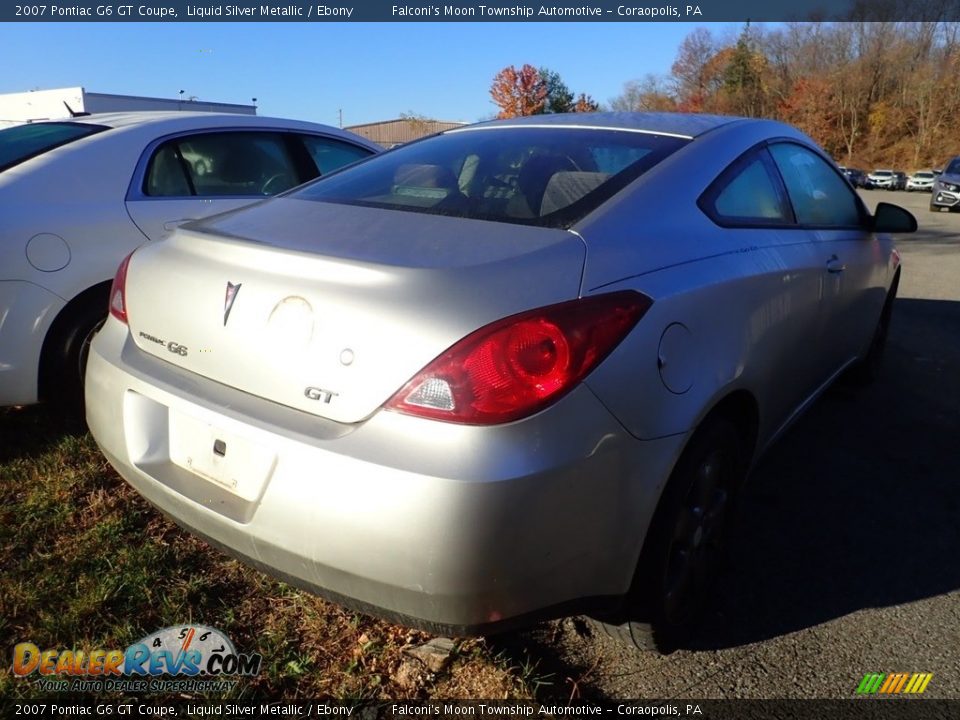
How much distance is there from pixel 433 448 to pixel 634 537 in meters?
0.59

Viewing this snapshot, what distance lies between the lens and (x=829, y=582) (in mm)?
2596

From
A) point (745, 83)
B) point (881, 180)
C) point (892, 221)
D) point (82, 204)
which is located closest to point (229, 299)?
point (82, 204)

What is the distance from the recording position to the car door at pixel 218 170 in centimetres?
370

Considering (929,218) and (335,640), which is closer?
(335,640)

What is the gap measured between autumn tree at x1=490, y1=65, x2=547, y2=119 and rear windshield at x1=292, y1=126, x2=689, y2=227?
181ft

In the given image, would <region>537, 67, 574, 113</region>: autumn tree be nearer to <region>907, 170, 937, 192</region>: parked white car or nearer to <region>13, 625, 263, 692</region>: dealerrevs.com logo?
<region>907, 170, 937, 192</region>: parked white car

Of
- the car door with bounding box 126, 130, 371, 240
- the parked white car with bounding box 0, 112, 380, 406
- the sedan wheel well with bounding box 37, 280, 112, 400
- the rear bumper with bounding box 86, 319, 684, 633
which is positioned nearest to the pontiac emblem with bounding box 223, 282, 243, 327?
the rear bumper with bounding box 86, 319, 684, 633

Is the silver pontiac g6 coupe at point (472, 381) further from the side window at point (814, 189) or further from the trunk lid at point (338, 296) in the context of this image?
the side window at point (814, 189)

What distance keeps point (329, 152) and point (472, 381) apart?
3.61 meters

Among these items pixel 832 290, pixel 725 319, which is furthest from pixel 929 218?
pixel 725 319

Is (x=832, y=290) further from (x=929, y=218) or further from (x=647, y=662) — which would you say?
(x=929, y=218)

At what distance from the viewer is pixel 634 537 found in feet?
5.91

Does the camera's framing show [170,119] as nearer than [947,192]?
Yes

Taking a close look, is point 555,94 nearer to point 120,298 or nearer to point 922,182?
point 922,182
